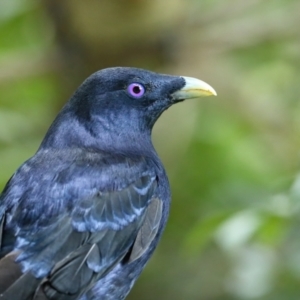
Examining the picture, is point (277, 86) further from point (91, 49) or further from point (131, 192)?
point (131, 192)

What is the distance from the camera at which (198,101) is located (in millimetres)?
6027

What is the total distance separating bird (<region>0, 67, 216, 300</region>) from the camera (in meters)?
3.32

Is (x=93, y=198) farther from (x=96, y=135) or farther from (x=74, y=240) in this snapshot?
(x=96, y=135)

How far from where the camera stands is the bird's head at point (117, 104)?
383 cm

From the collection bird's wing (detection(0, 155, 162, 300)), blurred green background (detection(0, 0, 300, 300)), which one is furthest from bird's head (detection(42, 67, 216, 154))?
blurred green background (detection(0, 0, 300, 300))

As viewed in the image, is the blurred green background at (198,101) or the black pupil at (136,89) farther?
the blurred green background at (198,101)

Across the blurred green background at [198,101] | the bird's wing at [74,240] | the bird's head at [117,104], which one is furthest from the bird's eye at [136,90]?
the blurred green background at [198,101]

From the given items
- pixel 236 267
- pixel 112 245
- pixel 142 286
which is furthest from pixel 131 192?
pixel 142 286

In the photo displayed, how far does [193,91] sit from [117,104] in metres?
0.39

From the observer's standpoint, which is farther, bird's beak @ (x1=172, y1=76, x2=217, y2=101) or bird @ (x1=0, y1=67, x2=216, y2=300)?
bird's beak @ (x1=172, y1=76, x2=217, y2=101)

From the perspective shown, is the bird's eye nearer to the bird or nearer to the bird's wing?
the bird

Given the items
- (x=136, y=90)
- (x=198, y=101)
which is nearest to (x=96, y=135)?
(x=136, y=90)

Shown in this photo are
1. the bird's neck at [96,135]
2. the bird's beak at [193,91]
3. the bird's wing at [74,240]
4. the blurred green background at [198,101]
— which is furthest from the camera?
the blurred green background at [198,101]

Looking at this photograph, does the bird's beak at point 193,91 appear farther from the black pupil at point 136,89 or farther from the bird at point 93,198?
the black pupil at point 136,89
